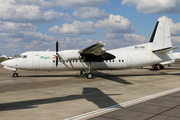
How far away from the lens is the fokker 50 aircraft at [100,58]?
22.0 m

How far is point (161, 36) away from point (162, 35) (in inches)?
8.8

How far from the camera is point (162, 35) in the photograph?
25.0 metres

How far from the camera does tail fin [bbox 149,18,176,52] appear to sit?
81.3 ft

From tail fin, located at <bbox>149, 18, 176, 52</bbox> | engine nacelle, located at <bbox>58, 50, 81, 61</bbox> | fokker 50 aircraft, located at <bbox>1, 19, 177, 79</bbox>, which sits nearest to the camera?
engine nacelle, located at <bbox>58, 50, 81, 61</bbox>

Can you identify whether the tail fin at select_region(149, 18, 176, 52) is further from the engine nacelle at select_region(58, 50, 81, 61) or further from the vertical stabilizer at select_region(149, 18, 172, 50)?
the engine nacelle at select_region(58, 50, 81, 61)

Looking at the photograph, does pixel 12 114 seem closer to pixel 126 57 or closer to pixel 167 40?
pixel 126 57

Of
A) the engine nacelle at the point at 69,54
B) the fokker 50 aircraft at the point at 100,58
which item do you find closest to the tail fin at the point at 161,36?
the fokker 50 aircraft at the point at 100,58

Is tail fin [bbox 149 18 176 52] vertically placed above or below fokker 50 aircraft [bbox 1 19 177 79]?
above

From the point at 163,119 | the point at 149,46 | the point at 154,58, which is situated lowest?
the point at 163,119

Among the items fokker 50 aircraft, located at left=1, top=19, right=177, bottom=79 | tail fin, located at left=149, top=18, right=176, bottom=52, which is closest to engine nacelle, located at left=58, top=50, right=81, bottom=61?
fokker 50 aircraft, located at left=1, top=19, right=177, bottom=79

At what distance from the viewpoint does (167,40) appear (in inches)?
985

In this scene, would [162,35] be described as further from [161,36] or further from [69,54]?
[69,54]

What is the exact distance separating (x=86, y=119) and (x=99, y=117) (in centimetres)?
58

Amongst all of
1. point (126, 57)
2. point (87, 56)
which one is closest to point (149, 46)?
point (126, 57)
